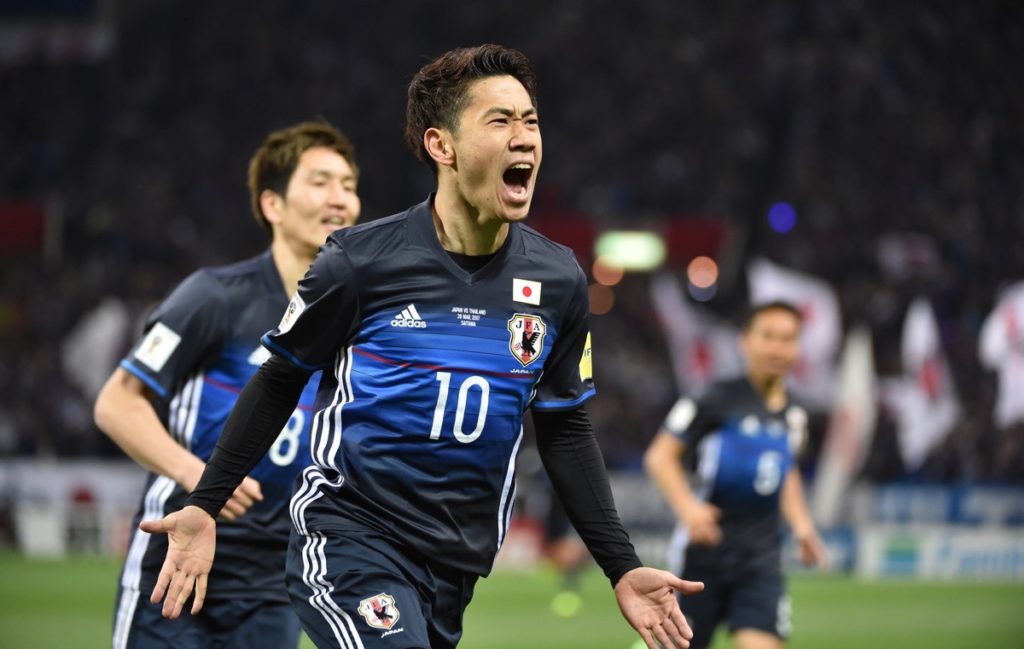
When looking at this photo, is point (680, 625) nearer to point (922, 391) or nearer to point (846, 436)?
point (846, 436)

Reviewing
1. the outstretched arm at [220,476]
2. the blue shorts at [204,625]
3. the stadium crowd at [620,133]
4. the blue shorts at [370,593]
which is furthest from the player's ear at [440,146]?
the stadium crowd at [620,133]

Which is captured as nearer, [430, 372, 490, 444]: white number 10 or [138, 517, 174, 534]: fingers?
[138, 517, 174, 534]: fingers

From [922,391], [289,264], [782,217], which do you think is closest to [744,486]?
[289,264]

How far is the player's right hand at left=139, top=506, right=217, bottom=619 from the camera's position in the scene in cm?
374

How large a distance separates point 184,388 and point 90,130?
93.2 feet

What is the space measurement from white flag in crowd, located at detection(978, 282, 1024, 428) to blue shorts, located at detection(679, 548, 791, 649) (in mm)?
14651

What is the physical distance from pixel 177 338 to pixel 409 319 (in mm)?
1247

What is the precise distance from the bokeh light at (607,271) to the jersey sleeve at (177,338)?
2331cm

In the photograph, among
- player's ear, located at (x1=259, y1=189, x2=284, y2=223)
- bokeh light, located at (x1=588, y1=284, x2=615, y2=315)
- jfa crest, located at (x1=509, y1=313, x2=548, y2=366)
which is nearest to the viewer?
jfa crest, located at (x1=509, y1=313, x2=548, y2=366)

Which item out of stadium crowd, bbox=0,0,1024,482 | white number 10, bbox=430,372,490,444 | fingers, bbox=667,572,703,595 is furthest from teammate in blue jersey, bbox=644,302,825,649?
stadium crowd, bbox=0,0,1024,482

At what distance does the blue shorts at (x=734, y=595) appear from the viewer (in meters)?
7.29

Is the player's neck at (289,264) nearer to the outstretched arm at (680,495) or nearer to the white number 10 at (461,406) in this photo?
the white number 10 at (461,406)

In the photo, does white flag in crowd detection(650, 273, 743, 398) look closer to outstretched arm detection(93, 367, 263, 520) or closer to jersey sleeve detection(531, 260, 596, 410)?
outstretched arm detection(93, 367, 263, 520)

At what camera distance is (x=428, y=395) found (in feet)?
12.7
